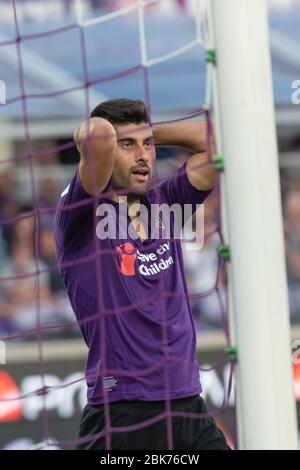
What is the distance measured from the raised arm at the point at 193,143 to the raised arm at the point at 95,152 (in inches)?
13.6

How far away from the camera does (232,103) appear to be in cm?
295

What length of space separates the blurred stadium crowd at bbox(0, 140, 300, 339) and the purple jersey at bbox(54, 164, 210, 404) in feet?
8.05

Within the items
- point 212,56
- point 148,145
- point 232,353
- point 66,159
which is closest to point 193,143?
point 148,145

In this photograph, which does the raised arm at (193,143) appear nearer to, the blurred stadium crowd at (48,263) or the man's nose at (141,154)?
the man's nose at (141,154)

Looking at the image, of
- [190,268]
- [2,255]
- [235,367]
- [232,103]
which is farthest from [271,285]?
[2,255]

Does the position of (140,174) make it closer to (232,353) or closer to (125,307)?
(125,307)

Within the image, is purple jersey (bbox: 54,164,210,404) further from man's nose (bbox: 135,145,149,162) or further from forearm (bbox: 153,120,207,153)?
forearm (bbox: 153,120,207,153)

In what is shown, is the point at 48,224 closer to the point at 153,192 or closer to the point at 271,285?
the point at 153,192

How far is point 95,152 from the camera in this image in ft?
10.8

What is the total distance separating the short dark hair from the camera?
11.9 feet

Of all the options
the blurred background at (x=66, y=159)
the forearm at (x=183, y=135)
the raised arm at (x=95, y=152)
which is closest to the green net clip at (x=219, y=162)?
the raised arm at (x=95, y=152)

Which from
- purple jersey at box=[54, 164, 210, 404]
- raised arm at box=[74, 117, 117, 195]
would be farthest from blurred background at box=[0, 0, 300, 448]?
raised arm at box=[74, 117, 117, 195]

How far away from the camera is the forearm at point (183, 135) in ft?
12.1

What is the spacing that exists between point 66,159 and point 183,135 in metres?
4.22
